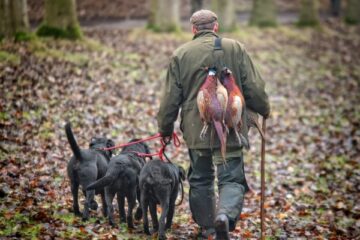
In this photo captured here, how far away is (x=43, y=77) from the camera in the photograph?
38.6ft

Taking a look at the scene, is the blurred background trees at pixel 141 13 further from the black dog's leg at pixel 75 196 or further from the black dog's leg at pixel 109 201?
the black dog's leg at pixel 109 201

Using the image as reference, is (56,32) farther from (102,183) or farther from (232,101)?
(232,101)

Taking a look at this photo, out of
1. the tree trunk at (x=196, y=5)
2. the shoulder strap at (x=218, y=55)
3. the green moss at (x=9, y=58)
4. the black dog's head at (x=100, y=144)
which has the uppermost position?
the tree trunk at (x=196, y=5)

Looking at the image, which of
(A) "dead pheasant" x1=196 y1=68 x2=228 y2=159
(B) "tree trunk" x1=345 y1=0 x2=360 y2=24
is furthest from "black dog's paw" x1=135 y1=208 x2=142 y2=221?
(B) "tree trunk" x1=345 y1=0 x2=360 y2=24

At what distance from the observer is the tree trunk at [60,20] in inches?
602

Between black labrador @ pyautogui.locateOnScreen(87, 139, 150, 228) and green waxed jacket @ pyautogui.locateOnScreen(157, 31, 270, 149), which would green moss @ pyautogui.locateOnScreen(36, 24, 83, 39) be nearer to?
black labrador @ pyautogui.locateOnScreen(87, 139, 150, 228)

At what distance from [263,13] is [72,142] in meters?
21.3

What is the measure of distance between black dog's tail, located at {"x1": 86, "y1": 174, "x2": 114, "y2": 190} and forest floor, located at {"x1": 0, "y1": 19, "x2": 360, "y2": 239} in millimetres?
576

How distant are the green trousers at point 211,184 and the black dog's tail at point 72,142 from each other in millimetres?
1361

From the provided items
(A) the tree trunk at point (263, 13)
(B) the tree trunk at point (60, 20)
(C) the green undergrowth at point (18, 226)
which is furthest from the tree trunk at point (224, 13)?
(C) the green undergrowth at point (18, 226)

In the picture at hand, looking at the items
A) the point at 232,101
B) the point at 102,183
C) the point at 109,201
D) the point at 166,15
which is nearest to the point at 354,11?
the point at 166,15

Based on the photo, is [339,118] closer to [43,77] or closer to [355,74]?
[355,74]

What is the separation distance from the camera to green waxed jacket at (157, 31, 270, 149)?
601cm

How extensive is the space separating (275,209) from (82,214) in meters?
3.34
